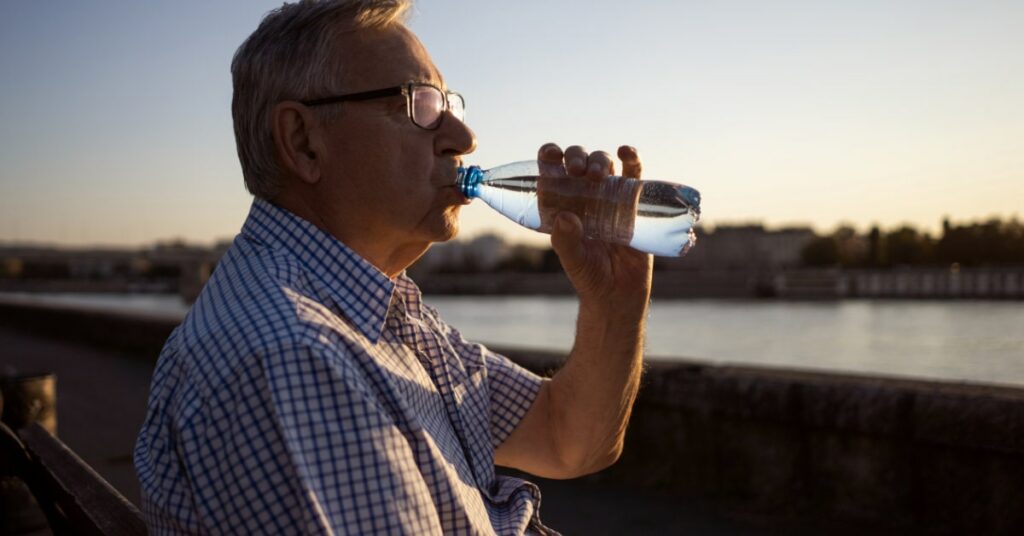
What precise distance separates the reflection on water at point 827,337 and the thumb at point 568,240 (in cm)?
997

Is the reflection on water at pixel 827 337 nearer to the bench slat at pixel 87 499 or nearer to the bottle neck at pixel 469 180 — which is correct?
the bench slat at pixel 87 499

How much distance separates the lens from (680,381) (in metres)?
3.46

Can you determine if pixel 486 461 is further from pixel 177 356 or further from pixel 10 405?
pixel 10 405

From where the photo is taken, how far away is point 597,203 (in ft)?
4.44

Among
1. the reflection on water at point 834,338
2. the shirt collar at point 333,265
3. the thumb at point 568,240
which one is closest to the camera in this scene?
the shirt collar at point 333,265

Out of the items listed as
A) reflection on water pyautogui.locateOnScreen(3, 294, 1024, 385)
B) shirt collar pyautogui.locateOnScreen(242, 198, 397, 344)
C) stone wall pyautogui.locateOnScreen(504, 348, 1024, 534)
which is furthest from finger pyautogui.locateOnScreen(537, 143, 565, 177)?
reflection on water pyautogui.locateOnScreen(3, 294, 1024, 385)

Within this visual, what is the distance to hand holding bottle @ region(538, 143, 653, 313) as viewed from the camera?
1.22 meters

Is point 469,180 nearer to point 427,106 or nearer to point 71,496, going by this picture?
point 427,106

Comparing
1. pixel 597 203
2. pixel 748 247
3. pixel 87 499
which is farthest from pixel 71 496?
pixel 748 247

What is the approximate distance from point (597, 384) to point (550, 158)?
433 mm

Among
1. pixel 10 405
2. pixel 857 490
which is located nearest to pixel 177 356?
pixel 10 405

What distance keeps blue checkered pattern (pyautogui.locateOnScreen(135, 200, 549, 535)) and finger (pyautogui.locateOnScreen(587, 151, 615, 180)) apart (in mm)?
335

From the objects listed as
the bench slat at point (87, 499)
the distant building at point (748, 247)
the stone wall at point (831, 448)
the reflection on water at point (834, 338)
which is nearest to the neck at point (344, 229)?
the bench slat at point (87, 499)

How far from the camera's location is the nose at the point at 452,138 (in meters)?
1.31
